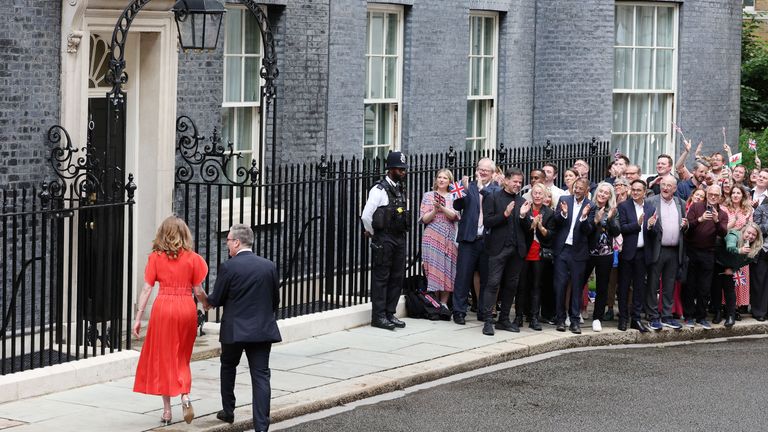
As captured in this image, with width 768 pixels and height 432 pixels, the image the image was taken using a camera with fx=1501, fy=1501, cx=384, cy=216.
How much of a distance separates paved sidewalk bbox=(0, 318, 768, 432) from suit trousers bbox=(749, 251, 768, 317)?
8.5 inches

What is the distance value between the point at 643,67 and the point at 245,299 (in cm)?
1328

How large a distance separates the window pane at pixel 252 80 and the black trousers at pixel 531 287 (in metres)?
3.73

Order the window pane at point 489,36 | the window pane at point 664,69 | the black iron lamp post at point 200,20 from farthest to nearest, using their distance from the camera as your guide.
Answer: the window pane at point 664,69
the window pane at point 489,36
the black iron lamp post at point 200,20

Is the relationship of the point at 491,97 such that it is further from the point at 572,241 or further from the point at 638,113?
the point at 572,241

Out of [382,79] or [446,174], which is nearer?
[446,174]

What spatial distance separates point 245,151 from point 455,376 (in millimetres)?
4515

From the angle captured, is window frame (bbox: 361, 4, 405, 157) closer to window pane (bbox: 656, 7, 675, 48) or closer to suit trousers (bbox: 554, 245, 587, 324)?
suit trousers (bbox: 554, 245, 587, 324)

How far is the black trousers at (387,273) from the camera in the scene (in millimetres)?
15258

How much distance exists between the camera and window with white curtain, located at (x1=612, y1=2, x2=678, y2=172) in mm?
22547

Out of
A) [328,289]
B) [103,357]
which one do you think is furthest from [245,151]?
[103,357]

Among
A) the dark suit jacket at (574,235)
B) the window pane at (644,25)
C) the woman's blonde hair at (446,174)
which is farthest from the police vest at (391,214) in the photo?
the window pane at (644,25)

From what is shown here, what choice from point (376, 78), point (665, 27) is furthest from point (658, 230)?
point (665, 27)

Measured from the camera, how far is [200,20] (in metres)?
13.9

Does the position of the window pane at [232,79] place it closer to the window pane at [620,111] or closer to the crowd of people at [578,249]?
the crowd of people at [578,249]
